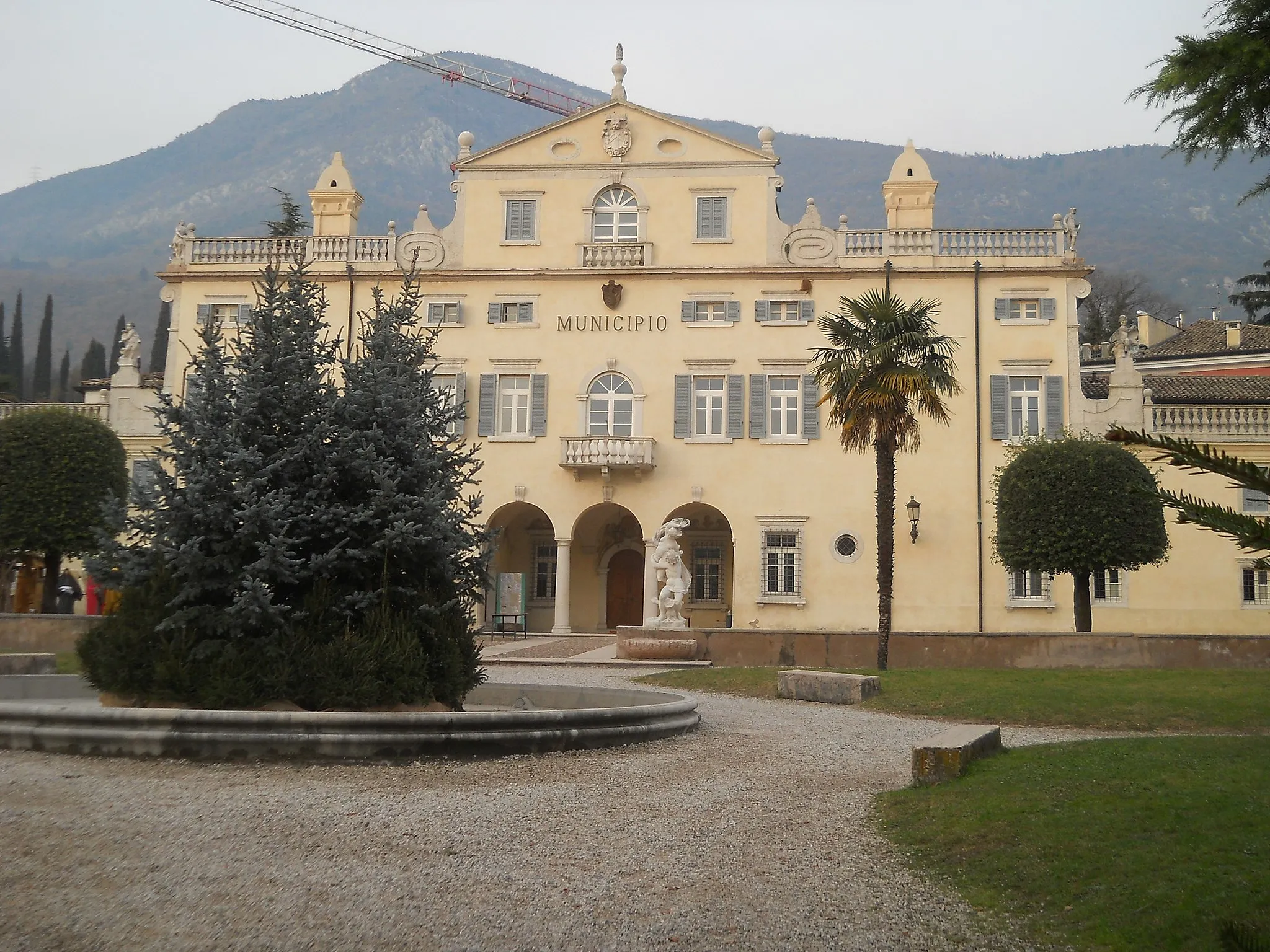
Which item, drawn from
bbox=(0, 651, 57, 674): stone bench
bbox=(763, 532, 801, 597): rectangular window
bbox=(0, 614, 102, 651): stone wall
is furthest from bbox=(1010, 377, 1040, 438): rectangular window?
bbox=(0, 651, 57, 674): stone bench

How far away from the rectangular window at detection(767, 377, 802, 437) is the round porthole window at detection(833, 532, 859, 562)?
123 inches

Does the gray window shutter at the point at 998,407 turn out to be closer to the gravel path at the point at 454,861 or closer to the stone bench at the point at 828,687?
the stone bench at the point at 828,687

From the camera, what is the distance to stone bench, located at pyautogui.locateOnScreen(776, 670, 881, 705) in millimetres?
16531

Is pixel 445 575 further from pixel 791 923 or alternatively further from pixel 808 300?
pixel 808 300

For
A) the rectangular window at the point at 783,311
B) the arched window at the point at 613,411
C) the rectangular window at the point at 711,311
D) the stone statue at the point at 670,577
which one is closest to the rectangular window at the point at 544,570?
the arched window at the point at 613,411

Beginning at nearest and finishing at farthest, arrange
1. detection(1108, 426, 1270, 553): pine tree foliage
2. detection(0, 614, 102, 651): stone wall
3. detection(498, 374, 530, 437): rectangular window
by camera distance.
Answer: detection(1108, 426, 1270, 553): pine tree foliage → detection(0, 614, 102, 651): stone wall → detection(498, 374, 530, 437): rectangular window

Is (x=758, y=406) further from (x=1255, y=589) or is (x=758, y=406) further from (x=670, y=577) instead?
(x=1255, y=589)

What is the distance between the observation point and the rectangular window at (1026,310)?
3447 centimetres

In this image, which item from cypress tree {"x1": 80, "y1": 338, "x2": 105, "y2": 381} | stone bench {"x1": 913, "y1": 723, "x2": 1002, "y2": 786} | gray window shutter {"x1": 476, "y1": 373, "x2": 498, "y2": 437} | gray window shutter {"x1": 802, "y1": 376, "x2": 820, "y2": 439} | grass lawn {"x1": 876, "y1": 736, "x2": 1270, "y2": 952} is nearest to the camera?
grass lawn {"x1": 876, "y1": 736, "x2": 1270, "y2": 952}

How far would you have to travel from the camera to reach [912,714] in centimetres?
1562

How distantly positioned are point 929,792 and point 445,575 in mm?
4970

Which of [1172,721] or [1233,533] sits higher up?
[1233,533]

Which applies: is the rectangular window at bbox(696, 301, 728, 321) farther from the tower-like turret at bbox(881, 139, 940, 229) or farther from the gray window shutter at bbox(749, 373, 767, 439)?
the tower-like turret at bbox(881, 139, 940, 229)

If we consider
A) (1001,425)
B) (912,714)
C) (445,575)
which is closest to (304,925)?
(445,575)
